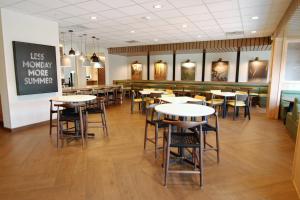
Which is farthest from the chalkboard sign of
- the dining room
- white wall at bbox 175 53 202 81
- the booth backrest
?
white wall at bbox 175 53 202 81

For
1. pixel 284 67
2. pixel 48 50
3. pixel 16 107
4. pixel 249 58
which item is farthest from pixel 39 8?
pixel 249 58

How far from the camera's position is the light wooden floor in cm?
214

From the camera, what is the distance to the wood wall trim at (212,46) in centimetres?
702

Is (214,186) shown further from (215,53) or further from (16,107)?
(215,53)

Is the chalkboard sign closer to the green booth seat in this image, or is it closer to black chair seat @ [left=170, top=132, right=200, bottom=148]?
black chair seat @ [left=170, top=132, right=200, bottom=148]

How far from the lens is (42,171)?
2.58 metres

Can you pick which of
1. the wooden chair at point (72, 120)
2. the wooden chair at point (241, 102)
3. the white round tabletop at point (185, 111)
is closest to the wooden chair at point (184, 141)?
the white round tabletop at point (185, 111)

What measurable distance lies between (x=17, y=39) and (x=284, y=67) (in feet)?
23.2

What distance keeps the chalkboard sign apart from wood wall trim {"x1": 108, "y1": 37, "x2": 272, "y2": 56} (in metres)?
5.10

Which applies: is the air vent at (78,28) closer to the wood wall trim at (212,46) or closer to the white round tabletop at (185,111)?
the wood wall trim at (212,46)

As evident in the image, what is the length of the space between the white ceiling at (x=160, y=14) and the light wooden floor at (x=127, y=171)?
2.71 metres

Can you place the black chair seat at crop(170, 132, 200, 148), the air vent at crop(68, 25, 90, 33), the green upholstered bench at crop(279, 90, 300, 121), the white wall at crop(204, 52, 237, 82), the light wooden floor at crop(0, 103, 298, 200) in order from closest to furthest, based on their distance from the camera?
the light wooden floor at crop(0, 103, 298, 200) → the black chair seat at crop(170, 132, 200, 148) → the green upholstered bench at crop(279, 90, 300, 121) → the air vent at crop(68, 25, 90, 33) → the white wall at crop(204, 52, 237, 82)

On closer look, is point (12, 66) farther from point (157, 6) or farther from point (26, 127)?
point (157, 6)

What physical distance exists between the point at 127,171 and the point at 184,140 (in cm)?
91
